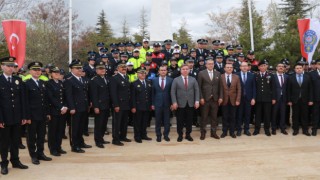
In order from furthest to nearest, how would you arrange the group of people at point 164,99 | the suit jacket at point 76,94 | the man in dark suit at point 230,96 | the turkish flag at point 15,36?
the turkish flag at point 15,36, the man in dark suit at point 230,96, the suit jacket at point 76,94, the group of people at point 164,99

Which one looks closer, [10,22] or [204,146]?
[204,146]

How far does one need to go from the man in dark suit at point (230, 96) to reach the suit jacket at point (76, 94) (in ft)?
11.3

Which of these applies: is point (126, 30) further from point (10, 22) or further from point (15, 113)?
point (15, 113)

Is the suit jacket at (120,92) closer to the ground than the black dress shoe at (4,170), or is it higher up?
higher up

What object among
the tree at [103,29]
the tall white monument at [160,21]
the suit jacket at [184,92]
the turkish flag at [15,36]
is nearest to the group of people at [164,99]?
the suit jacket at [184,92]

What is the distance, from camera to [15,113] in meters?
5.83

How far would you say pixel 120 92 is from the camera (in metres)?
7.96

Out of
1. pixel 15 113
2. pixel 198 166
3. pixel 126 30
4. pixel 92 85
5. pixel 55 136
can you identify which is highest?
pixel 126 30

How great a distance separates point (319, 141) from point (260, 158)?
2346mm

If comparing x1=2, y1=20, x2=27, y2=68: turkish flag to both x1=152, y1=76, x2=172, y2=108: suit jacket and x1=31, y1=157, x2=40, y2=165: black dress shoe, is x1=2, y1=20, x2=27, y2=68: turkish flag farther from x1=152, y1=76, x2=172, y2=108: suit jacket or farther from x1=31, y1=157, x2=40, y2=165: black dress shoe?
x1=31, y1=157, x2=40, y2=165: black dress shoe

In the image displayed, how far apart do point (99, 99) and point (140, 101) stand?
1061 millimetres

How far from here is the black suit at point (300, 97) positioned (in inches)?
341

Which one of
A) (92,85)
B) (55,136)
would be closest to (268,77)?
(92,85)

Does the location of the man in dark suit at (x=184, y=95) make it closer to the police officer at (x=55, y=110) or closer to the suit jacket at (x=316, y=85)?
the police officer at (x=55, y=110)
